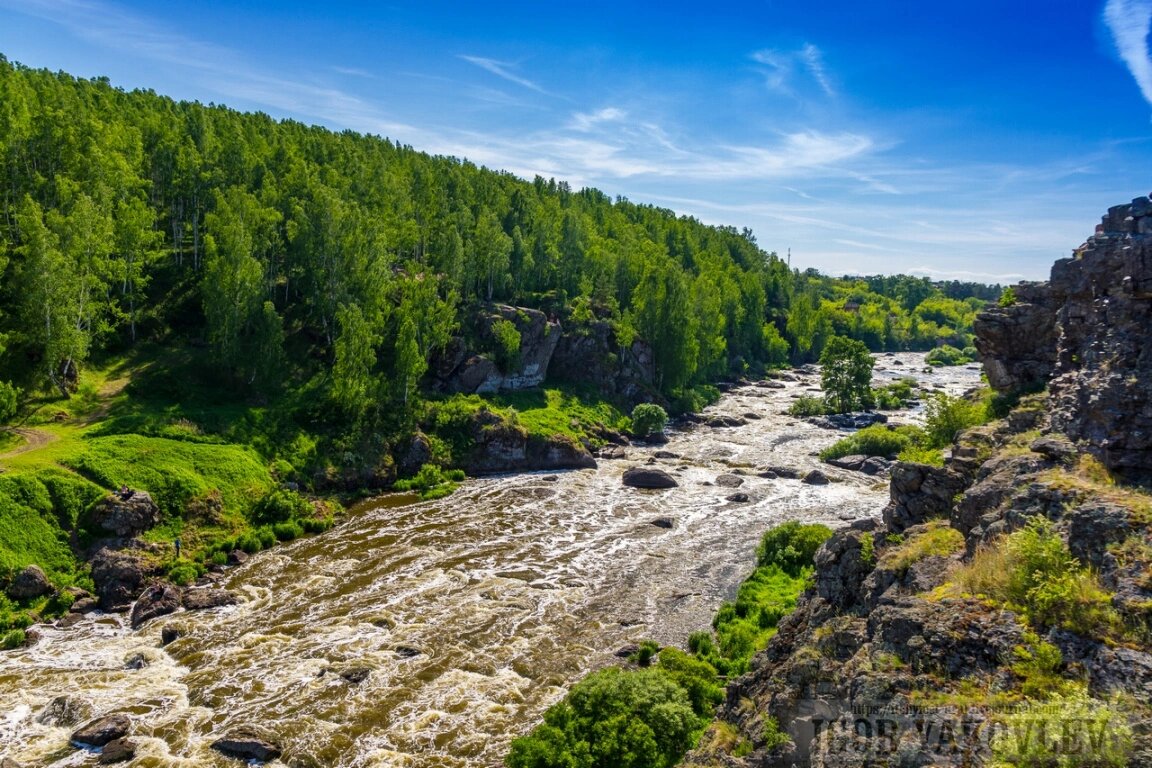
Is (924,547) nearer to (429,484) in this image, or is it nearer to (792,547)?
(792,547)

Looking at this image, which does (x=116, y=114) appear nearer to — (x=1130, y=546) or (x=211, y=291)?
(x=211, y=291)

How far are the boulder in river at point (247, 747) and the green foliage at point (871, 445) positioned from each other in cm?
6566

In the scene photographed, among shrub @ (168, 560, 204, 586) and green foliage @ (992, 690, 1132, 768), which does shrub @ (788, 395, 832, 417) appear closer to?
shrub @ (168, 560, 204, 586)

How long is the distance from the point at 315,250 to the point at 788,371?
384 ft

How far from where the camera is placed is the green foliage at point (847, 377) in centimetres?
10406

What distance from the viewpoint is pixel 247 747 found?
83.5 feet

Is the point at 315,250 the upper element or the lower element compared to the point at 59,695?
upper

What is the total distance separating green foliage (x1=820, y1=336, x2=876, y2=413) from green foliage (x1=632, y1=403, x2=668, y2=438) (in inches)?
1364

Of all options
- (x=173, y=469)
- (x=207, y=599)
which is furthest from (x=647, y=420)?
(x=207, y=599)

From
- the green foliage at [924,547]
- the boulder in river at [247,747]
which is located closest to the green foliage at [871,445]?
the green foliage at [924,547]

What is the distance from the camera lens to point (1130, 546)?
15000mm

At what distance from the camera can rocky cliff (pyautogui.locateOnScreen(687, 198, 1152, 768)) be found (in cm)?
1277

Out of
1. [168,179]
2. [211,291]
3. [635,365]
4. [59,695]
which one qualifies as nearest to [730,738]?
[59,695]

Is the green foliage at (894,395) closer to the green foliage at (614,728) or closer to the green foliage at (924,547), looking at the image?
the green foliage at (924,547)
